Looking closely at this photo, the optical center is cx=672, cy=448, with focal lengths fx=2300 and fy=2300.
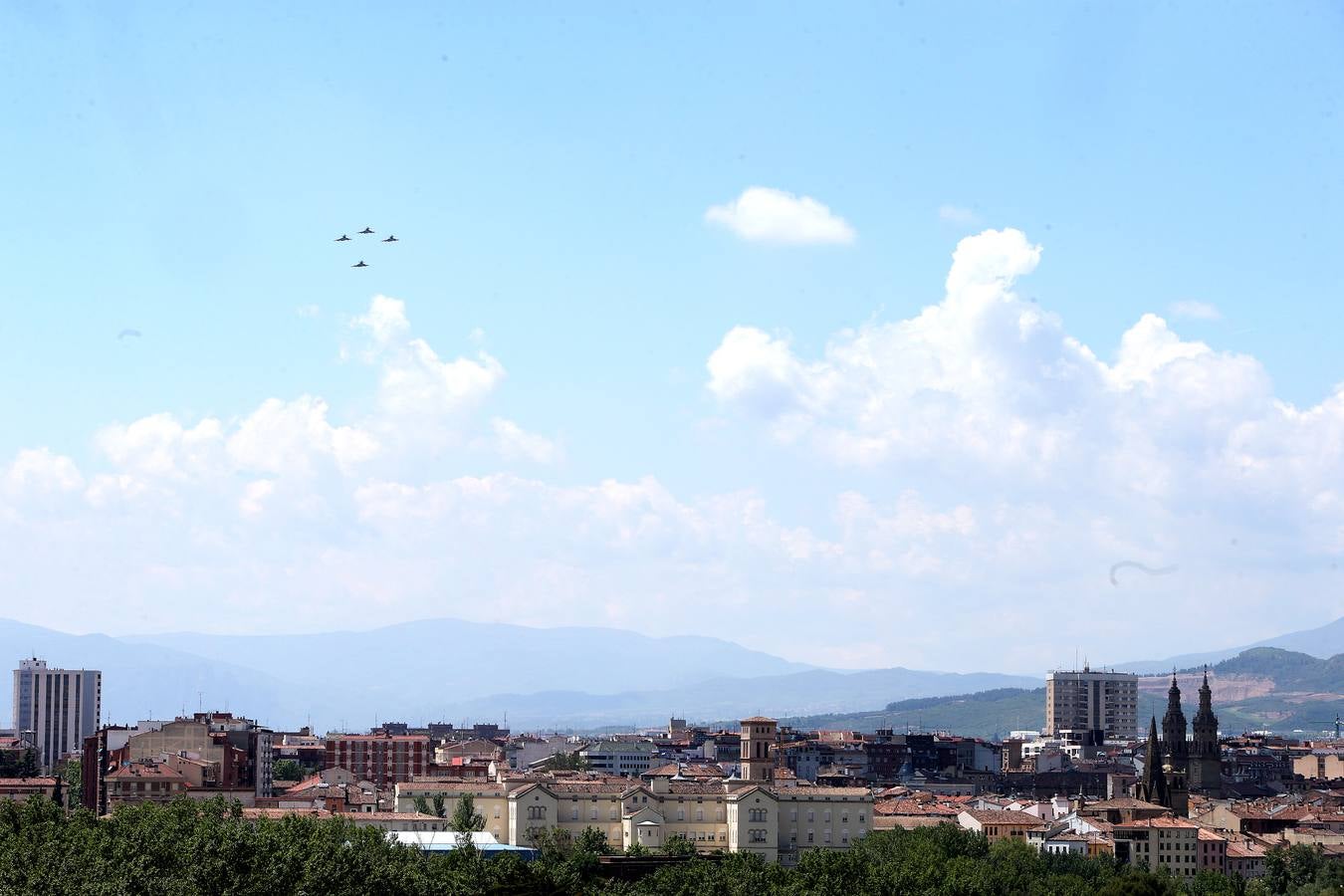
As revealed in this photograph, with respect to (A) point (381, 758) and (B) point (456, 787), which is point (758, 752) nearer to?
(B) point (456, 787)

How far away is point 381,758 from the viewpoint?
143875mm

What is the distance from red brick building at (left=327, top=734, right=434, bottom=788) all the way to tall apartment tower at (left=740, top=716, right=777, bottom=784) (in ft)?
128

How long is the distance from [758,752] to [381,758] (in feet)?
149

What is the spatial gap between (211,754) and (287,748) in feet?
156

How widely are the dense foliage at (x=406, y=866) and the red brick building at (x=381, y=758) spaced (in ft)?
158

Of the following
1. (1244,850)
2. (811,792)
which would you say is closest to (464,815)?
(811,792)

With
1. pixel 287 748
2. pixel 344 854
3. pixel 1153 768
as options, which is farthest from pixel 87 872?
pixel 287 748

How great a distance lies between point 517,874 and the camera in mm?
68500

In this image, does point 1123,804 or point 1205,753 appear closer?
point 1123,804

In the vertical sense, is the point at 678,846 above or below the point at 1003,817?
above

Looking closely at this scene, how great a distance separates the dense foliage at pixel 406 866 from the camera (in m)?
55.9

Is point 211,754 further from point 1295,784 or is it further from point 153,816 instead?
point 1295,784

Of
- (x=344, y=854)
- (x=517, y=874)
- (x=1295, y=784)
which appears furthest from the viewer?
(x=1295, y=784)

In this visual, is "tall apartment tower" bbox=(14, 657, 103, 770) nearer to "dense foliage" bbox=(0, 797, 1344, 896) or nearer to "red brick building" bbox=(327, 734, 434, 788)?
"red brick building" bbox=(327, 734, 434, 788)
